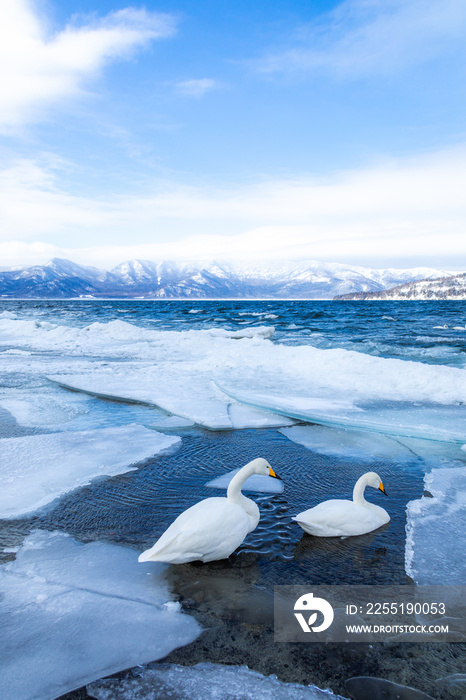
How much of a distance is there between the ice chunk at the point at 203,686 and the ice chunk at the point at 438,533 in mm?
1391

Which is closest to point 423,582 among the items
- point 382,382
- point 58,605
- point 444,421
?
point 58,605

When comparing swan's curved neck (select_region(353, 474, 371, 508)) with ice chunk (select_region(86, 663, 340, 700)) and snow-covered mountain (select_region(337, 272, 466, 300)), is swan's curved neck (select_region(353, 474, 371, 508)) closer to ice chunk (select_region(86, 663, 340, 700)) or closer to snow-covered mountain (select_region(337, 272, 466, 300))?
ice chunk (select_region(86, 663, 340, 700))

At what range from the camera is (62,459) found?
17.6 ft

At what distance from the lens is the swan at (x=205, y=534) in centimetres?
309

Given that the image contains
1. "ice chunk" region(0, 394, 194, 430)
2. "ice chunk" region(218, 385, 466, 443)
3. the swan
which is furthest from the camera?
"ice chunk" region(0, 394, 194, 430)

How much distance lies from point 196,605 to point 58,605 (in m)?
0.89

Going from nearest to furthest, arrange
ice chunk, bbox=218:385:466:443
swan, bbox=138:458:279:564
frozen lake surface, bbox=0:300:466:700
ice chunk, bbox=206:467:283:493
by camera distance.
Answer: frozen lake surface, bbox=0:300:466:700 → swan, bbox=138:458:279:564 → ice chunk, bbox=206:467:283:493 → ice chunk, bbox=218:385:466:443

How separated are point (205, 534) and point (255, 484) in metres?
1.83

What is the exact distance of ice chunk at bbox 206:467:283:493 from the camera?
4.72 meters

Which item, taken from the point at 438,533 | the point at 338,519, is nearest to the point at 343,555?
the point at 338,519

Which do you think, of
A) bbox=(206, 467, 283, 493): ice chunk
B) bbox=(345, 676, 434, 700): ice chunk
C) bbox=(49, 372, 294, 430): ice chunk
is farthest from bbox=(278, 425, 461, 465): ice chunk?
bbox=(345, 676, 434, 700): ice chunk

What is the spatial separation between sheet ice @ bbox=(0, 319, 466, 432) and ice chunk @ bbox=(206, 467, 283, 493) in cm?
186

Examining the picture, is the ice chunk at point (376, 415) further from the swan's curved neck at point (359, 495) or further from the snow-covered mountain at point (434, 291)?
the snow-covered mountain at point (434, 291)

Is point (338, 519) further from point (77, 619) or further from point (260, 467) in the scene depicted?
point (77, 619)
